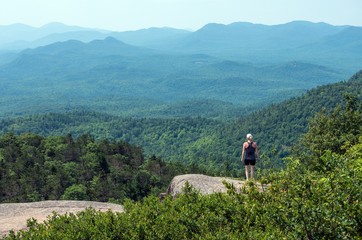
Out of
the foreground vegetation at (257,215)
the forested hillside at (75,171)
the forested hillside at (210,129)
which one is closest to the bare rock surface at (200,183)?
the foreground vegetation at (257,215)

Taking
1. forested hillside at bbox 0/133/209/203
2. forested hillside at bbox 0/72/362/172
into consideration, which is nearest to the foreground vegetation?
forested hillside at bbox 0/133/209/203

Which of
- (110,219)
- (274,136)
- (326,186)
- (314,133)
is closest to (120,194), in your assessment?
(314,133)

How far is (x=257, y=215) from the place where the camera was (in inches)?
456

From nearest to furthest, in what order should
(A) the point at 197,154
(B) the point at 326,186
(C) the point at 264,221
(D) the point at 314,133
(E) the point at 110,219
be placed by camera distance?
(B) the point at 326,186, (C) the point at 264,221, (E) the point at 110,219, (D) the point at 314,133, (A) the point at 197,154

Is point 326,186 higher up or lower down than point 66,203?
higher up

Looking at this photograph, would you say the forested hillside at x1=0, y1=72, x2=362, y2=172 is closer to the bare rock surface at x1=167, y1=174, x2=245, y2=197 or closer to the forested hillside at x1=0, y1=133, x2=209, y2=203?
the forested hillside at x1=0, y1=133, x2=209, y2=203

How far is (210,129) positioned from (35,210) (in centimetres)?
14073

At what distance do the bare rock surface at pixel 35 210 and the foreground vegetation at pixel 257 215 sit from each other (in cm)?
388

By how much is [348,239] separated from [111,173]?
54440 mm

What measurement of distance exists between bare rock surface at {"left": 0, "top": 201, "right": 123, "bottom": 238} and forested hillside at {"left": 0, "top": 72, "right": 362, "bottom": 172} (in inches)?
2575

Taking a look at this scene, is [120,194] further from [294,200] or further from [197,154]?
[197,154]

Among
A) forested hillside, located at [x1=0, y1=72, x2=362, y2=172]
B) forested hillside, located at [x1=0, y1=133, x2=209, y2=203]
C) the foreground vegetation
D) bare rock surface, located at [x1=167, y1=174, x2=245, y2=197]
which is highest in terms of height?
the foreground vegetation

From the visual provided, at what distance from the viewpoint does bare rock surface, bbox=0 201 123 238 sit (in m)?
17.1

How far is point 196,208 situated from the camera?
12805mm
